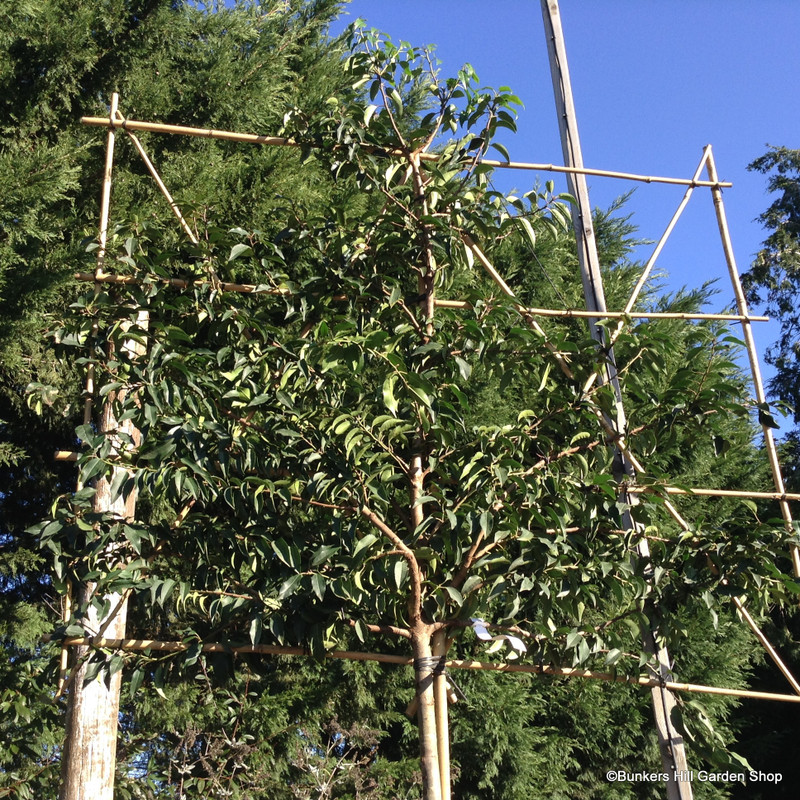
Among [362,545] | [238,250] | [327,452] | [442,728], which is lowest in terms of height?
[442,728]

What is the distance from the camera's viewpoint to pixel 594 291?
3.21 metres

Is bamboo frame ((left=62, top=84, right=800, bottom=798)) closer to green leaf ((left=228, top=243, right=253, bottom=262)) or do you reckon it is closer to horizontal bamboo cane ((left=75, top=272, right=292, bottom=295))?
horizontal bamboo cane ((left=75, top=272, right=292, bottom=295))

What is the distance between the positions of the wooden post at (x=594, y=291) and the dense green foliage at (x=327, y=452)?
0.07m

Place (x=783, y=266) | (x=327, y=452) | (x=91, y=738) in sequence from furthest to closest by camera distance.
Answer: (x=783, y=266) → (x=91, y=738) → (x=327, y=452)

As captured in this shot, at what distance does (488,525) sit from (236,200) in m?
3.09

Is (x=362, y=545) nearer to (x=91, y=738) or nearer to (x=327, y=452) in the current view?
(x=327, y=452)

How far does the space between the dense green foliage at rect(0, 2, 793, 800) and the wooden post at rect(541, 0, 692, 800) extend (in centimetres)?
7

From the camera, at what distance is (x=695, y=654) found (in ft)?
17.3

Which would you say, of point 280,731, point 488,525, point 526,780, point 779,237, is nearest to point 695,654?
point 526,780

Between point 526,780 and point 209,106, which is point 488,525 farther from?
point 209,106

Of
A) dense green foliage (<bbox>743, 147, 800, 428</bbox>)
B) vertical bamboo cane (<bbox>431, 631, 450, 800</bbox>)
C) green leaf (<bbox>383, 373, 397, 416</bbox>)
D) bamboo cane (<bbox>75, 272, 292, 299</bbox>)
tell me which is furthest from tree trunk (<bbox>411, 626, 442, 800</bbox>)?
dense green foliage (<bbox>743, 147, 800, 428</bbox>)

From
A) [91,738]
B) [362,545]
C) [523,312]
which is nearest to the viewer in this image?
[362,545]

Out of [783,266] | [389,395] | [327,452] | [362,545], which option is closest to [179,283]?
[327,452]

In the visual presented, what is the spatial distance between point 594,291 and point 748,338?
0.63m
